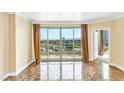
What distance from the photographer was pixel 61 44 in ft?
32.1

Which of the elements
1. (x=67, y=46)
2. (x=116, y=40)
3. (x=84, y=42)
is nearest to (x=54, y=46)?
(x=67, y=46)

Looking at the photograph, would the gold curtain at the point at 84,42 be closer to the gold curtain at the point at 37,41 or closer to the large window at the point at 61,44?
the large window at the point at 61,44

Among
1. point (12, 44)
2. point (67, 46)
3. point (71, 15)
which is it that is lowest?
point (67, 46)

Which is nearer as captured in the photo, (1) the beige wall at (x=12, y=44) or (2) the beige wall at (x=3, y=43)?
(2) the beige wall at (x=3, y=43)

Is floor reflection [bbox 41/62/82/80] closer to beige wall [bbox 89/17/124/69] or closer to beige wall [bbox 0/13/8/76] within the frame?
beige wall [bbox 0/13/8/76]

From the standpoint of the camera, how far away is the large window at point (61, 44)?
9688mm

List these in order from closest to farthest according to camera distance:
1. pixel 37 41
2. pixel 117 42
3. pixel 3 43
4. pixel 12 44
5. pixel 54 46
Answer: pixel 3 43 < pixel 12 44 < pixel 117 42 < pixel 37 41 < pixel 54 46

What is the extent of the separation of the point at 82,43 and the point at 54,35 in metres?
A: 1.58

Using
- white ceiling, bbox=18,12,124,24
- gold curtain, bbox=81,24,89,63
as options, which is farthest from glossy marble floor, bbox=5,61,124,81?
gold curtain, bbox=81,24,89,63

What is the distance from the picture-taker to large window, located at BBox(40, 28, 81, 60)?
31.8 ft

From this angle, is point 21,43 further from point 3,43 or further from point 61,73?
point 61,73

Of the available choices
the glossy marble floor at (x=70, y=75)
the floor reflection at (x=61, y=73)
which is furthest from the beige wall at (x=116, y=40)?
the floor reflection at (x=61, y=73)
